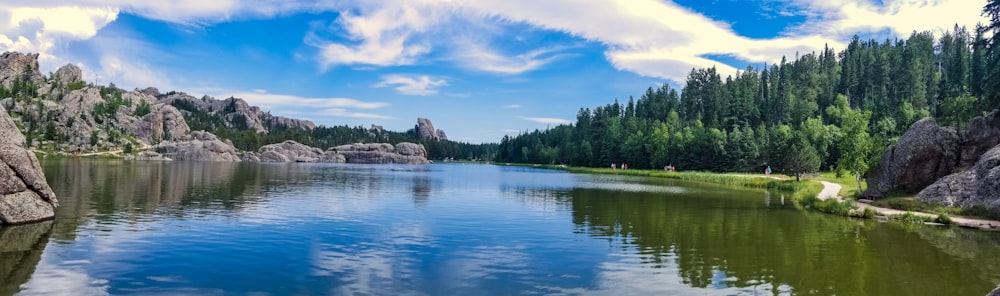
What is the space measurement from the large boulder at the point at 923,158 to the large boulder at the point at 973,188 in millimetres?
5209

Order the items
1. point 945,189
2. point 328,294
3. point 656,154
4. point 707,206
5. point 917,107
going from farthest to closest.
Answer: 1. point 656,154
2. point 917,107
3. point 707,206
4. point 945,189
5. point 328,294

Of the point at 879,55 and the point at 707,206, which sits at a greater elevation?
the point at 879,55

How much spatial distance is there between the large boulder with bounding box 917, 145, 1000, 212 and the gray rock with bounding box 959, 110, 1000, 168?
18.6 feet

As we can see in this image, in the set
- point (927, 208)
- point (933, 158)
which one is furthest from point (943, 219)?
point (933, 158)

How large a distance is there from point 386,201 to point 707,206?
30.3 meters

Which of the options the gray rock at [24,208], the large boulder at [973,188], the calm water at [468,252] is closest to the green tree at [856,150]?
the large boulder at [973,188]

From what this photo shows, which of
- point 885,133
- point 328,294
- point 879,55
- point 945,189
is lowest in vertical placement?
point 328,294

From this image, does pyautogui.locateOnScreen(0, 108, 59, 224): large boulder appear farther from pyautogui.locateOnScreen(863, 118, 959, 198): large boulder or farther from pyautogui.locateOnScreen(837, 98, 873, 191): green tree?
pyautogui.locateOnScreen(837, 98, 873, 191): green tree

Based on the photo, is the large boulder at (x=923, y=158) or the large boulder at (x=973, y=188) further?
the large boulder at (x=923, y=158)

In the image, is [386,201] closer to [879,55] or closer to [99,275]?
[99,275]

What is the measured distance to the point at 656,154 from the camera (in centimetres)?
15900

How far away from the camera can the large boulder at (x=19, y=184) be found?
30.6 meters

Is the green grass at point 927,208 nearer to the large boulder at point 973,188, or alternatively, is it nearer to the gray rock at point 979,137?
the large boulder at point 973,188

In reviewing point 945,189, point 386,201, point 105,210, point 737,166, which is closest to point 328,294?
point 105,210
